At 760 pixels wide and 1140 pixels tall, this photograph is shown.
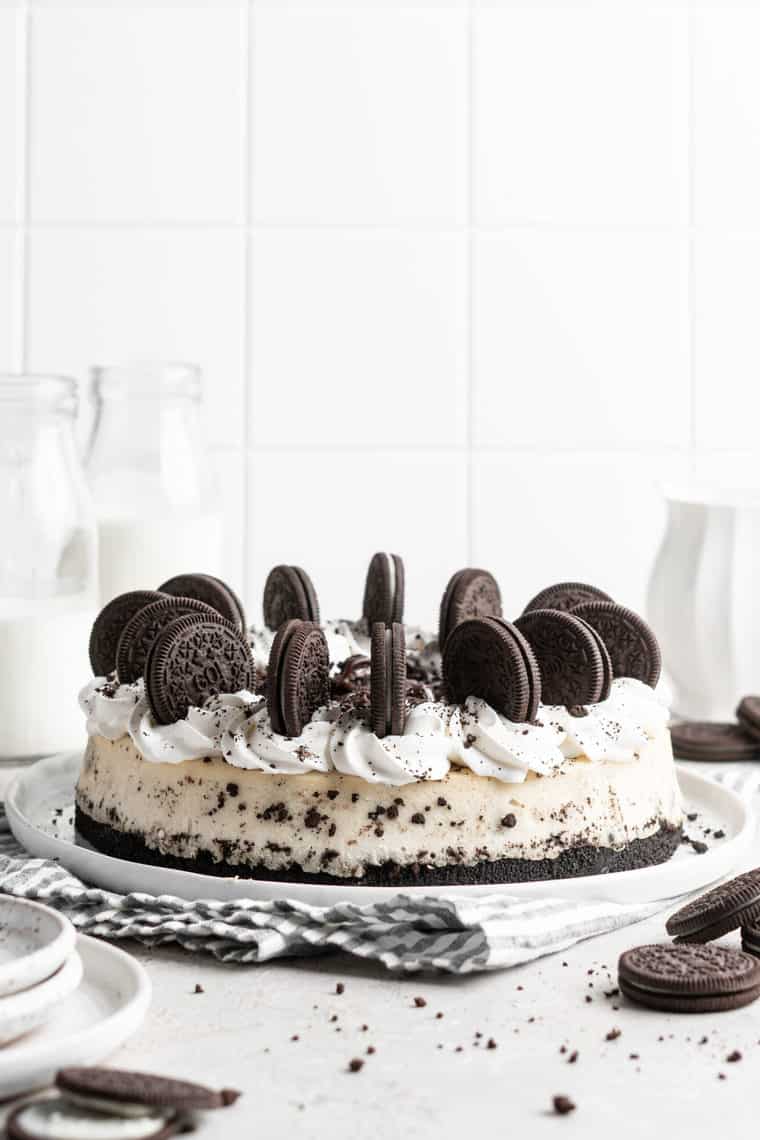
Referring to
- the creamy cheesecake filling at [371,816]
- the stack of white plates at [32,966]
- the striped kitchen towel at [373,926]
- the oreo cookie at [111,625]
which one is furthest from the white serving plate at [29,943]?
the oreo cookie at [111,625]

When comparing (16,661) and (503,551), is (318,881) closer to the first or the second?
(16,661)

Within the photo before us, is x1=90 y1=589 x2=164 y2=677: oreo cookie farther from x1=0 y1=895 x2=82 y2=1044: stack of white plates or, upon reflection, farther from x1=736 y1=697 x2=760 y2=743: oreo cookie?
x1=736 y1=697 x2=760 y2=743: oreo cookie

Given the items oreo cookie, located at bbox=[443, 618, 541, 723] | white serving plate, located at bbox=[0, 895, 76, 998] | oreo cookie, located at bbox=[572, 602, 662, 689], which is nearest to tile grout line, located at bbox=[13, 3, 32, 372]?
oreo cookie, located at bbox=[572, 602, 662, 689]

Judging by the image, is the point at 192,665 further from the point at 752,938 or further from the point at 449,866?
the point at 752,938

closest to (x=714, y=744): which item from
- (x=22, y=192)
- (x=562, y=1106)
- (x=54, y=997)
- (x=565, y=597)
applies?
(x=565, y=597)

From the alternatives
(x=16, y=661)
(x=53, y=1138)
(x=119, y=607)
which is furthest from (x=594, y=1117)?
(x=16, y=661)
